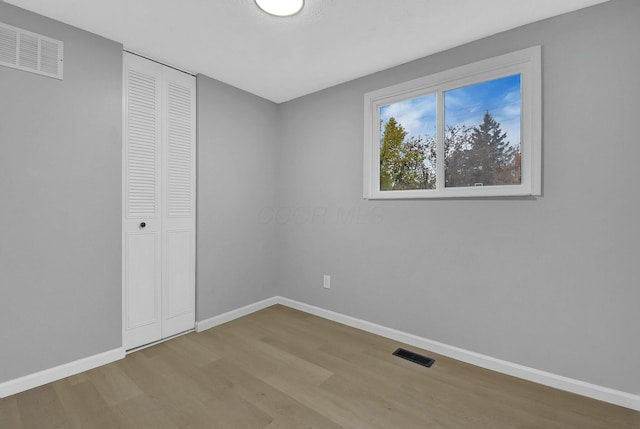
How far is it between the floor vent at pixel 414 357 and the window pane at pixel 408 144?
4.68ft

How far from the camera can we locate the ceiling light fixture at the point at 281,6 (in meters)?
1.81

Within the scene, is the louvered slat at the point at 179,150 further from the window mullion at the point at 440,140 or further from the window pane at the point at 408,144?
the window mullion at the point at 440,140

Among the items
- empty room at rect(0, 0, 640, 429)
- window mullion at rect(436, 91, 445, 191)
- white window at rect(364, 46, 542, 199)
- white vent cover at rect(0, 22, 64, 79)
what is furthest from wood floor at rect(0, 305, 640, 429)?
white vent cover at rect(0, 22, 64, 79)

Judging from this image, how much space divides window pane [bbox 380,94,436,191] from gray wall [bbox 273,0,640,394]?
22cm

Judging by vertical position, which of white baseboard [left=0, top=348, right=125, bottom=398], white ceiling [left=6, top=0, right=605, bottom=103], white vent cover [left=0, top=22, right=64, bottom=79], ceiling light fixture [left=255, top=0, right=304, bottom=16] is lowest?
white baseboard [left=0, top=348, right=125, bottom=398]

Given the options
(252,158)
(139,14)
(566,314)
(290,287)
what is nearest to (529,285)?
(566,314)

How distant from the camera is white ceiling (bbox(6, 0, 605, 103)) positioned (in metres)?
1.87

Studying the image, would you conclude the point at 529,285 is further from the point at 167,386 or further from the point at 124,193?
the point at 124,193

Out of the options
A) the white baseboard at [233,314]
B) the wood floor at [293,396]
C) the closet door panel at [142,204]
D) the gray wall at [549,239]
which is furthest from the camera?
the white baseboard at [233,314]

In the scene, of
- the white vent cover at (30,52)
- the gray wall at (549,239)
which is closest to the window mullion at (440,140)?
the gray wall at (549,239)

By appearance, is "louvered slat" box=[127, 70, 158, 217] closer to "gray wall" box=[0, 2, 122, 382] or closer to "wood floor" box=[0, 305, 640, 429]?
"gray wall" box=[0, 2, 122, 382]

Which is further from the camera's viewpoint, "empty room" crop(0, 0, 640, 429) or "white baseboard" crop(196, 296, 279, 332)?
"white baseboard" crop(196, 296, 279, 332)

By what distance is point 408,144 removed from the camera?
8.96 feet

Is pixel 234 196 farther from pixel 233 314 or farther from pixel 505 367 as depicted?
pixel 505 367
